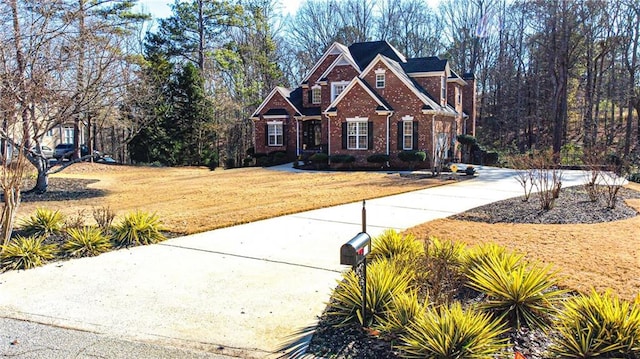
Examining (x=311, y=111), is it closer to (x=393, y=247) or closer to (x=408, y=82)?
(x=408, y=82)

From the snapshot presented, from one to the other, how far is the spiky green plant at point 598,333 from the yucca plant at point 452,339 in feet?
1.54

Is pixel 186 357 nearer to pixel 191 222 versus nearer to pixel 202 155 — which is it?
pixel 191 222

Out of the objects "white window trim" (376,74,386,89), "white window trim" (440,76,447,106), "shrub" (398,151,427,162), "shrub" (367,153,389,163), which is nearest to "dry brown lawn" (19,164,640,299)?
"shrub" (398,151,427,162)

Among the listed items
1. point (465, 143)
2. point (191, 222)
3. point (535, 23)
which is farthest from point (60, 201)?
point (535, 23)

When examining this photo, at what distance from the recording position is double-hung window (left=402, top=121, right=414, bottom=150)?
24.1 m

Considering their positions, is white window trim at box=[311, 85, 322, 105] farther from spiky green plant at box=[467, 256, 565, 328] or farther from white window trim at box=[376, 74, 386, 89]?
spiky green plant at box=[467, 256, 565, 328]

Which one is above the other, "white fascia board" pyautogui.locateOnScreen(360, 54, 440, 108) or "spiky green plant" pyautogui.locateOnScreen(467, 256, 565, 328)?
"white fascia board" pyautogui.locateOnScreen(360, 54, 440, 108)

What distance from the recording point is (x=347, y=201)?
1216 cm

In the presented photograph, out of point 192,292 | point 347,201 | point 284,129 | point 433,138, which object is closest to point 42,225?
point 192,292

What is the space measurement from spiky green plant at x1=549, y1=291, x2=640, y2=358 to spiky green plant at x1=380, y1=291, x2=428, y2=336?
1.09 meters

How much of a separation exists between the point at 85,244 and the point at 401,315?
5.28m

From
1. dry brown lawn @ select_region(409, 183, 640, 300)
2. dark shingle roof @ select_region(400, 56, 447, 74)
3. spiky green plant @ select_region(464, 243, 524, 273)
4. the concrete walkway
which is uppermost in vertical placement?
dark shingle roof @ select_region(400, 56, 447, 74)

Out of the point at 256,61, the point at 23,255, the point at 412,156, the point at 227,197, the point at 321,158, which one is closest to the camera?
the point at 23,255

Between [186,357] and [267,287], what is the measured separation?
1.73 meters
